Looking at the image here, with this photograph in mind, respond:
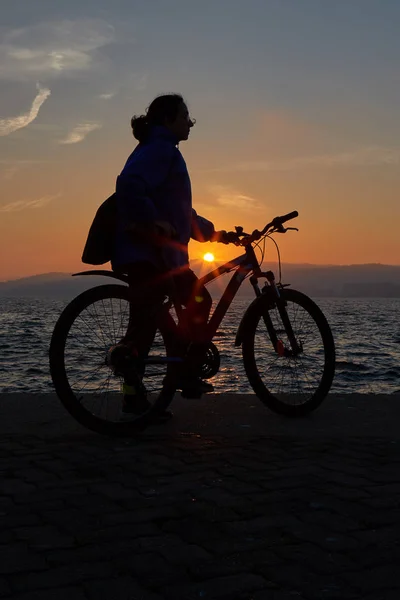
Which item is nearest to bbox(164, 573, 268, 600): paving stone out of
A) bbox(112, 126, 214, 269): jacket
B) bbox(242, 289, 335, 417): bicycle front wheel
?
bbox(112, 126, 214, 269): jacket

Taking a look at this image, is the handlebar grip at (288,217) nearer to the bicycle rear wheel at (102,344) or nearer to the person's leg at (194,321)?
the person's leg at (194,321)

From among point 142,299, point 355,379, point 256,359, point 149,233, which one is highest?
point 149,233

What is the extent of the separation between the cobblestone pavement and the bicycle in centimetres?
36

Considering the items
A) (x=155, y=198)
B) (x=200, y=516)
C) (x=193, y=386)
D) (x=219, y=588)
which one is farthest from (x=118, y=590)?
(x=155, y=198)

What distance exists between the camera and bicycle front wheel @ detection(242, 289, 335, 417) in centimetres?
538

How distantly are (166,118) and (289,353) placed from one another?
2.05m

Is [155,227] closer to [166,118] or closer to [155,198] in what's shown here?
[155,198]

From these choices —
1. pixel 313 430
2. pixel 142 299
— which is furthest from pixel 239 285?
pixel 313 430

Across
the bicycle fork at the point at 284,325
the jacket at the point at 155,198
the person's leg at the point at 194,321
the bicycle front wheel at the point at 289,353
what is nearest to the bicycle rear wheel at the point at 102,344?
the person's leg at the point at 194,321

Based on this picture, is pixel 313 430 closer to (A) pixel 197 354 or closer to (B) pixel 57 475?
(A) pixel 197 354

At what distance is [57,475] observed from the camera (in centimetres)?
376

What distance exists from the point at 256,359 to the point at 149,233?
144 cm

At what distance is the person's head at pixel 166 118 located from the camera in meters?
5.06

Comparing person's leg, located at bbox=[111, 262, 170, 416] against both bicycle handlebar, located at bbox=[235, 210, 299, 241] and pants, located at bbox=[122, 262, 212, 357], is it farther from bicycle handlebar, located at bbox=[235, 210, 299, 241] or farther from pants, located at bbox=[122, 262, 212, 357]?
bicycle handlebar, located at bbox=[235, 210, 299, 241]
